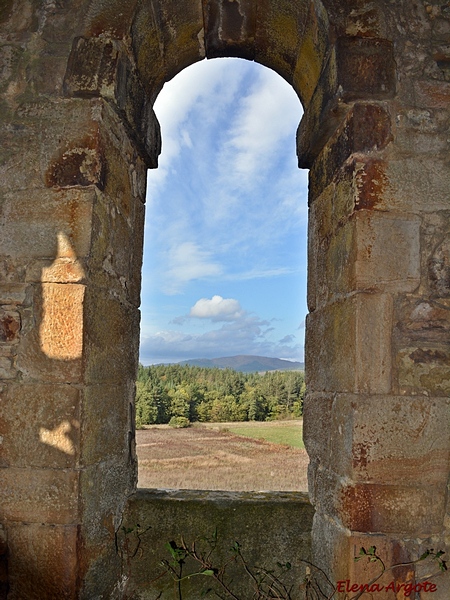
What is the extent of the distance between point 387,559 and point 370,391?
71cm

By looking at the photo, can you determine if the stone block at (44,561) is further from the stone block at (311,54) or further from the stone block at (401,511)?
the stone block at (311,54)

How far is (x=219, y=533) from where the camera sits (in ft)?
7.98

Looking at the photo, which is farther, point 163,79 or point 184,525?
point 163,79

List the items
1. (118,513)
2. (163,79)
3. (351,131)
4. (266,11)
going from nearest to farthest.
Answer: (351,131) → (118,513) → (266,11) → (163,79)

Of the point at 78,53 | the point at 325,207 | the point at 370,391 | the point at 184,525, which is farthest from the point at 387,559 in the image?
the point at 78,53

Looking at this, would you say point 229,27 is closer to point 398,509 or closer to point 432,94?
point 432,94

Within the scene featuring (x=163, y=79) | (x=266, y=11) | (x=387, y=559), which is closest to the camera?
(x=387, y=559)

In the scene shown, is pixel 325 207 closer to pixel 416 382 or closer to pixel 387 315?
pixel 387 315

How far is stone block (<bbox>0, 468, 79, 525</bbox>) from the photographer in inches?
79.6

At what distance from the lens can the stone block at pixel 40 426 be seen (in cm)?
204

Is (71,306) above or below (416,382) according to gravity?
above

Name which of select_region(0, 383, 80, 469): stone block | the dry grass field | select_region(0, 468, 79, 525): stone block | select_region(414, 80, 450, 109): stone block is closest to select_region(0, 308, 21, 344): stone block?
select_region(0, 383, 80, 469): stone block

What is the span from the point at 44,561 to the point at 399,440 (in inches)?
63.9

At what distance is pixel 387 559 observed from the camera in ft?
6.50
